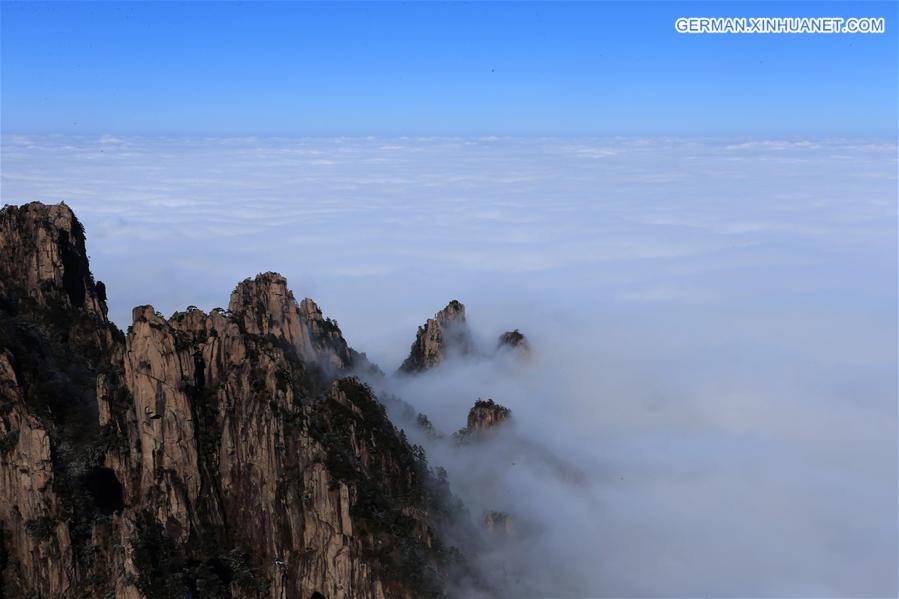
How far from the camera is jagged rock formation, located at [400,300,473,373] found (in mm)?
124750

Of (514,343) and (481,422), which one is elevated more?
(514,343)

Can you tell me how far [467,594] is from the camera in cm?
5525

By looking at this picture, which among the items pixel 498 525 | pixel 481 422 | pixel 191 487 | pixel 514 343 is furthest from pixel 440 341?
pixel 191 487

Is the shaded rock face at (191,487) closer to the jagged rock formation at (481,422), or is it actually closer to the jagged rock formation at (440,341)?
the jagged rock formation at (481,422)

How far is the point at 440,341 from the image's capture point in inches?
4988

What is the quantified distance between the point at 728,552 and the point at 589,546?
18.5 metres

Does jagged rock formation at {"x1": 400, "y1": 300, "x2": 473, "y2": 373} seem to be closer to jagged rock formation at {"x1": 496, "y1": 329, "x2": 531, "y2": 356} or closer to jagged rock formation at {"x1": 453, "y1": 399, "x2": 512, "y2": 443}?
jagged rock formation at {"x1": 496, "y1": 329, "x2": 531, "y2": 356}

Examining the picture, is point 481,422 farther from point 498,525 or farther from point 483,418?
point 498,525

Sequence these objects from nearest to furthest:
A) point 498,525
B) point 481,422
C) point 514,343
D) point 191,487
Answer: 1. point 191,487
2. point 498,525
3. point 481,422
4. point 514,343

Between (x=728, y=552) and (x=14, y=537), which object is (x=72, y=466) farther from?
(x=728, y=552)

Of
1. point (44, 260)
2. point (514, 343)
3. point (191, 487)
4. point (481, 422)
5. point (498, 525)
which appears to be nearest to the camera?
point (191, 487)

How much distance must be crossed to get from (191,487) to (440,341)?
78.8m

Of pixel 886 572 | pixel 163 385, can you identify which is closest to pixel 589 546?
pixel 886 572

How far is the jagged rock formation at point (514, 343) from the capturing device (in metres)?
147
